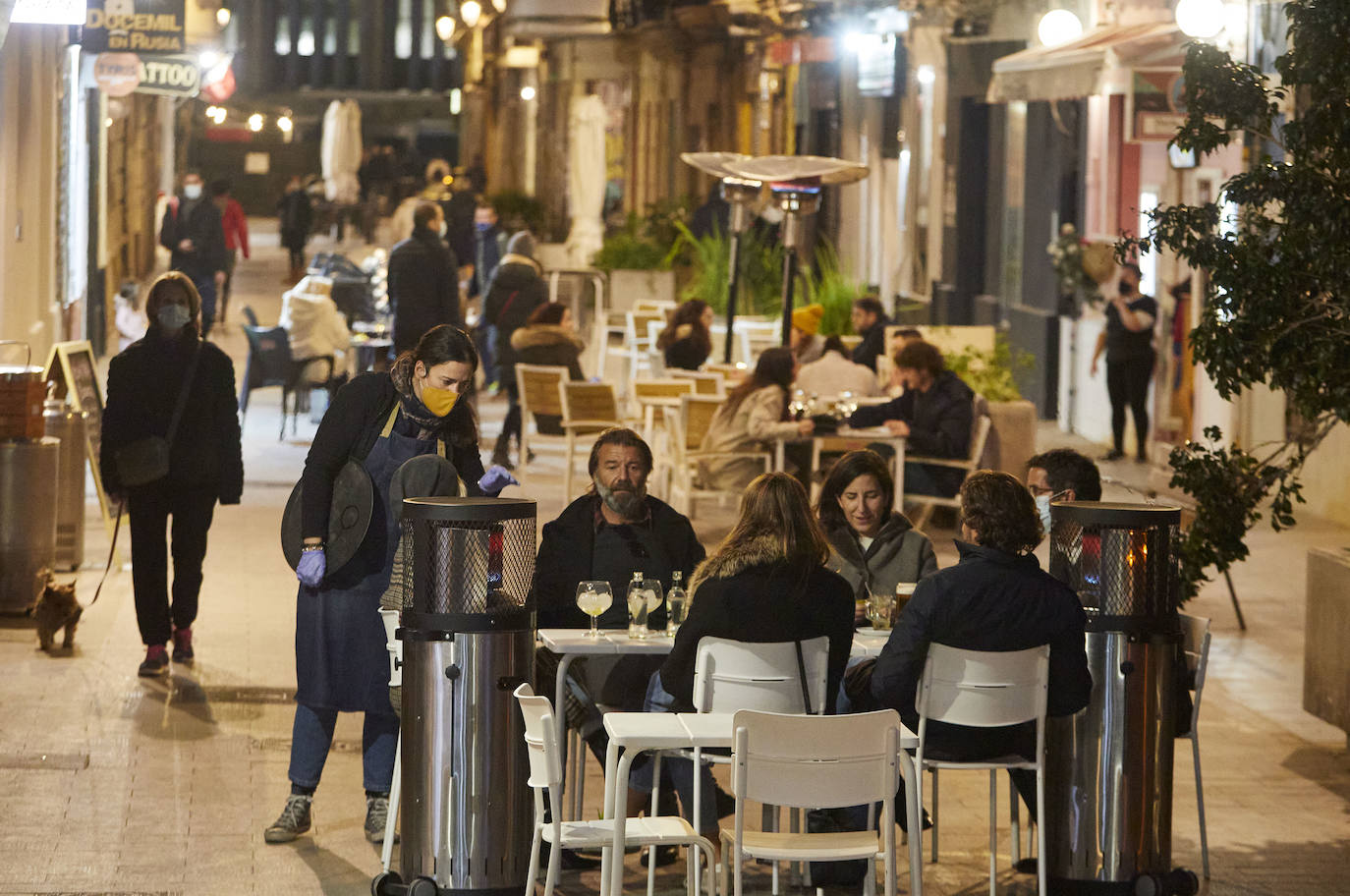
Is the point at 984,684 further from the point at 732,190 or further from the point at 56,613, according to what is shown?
the point at 732,190

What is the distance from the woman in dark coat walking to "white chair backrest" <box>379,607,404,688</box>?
2.62m

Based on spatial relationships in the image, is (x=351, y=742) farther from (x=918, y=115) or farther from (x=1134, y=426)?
(x=918, y=115)

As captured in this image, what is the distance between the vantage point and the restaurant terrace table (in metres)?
11.8

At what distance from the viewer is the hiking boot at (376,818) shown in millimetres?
6355

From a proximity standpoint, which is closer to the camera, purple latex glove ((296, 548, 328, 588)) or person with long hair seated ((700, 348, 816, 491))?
purple latex glove ((296, 548, 328, 588))

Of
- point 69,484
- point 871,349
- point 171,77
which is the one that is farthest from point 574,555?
point 171,77

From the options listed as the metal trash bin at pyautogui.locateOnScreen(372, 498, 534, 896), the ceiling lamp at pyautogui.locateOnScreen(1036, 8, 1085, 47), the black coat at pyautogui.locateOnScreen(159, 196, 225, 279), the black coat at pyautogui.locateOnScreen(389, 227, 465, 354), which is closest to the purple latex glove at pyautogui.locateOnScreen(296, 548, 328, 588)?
the metal trash bin at pyautogui.locateOnScreen(372, 498, 534, 896)

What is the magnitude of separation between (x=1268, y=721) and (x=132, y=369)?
4.99 meters

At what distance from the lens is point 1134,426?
54.5 ft

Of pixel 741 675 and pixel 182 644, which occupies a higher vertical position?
pixel 741 675

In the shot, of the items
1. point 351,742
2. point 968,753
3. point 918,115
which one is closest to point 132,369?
point 351,742

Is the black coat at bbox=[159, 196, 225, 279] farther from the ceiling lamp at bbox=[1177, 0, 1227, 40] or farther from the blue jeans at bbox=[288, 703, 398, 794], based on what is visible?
the blue jeans at bbox=[288, 703, 398, 794]

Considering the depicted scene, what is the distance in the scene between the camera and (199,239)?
2286cm

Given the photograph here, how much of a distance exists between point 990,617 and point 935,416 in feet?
21.5
